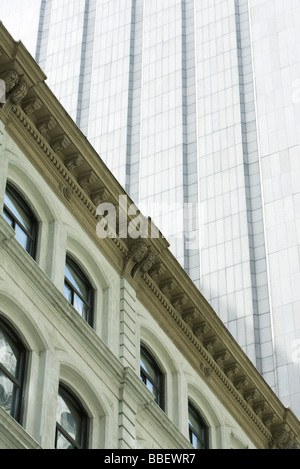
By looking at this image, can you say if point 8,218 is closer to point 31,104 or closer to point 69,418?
point 31,104

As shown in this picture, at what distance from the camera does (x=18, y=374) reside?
2691 cm

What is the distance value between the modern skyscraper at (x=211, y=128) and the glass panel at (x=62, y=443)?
4199 cm

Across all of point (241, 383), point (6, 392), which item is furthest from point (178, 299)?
point (6, 392)

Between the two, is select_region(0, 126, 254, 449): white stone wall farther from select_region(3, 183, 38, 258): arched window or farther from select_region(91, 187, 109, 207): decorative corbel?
select_region(91, 187, 109, 207): decorative corbel

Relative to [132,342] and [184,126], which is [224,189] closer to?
[184,126]

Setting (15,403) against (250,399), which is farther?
(250,399)

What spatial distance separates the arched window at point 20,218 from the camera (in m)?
29.6

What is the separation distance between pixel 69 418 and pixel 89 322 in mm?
4100

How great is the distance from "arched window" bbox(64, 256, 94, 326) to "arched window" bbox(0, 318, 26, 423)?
3.72 metres

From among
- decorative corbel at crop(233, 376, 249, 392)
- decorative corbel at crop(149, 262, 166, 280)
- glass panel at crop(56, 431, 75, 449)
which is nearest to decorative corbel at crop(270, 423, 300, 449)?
decorative corbel at crop(233, 376, 249, 392)

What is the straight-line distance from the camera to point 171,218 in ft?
274

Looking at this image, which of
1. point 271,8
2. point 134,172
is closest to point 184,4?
point 271,8

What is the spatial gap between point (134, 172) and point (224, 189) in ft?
30.4

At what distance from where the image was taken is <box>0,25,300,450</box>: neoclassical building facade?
2755 cm
